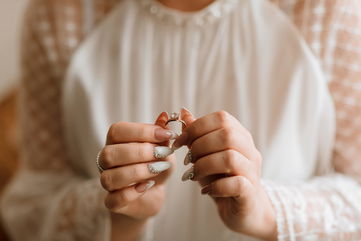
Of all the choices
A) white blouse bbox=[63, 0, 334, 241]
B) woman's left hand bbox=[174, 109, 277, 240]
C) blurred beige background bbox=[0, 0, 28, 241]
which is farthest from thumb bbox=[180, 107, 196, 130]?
blurred beige background bbox=[0, 0, 28, 241]

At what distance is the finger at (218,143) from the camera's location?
0.43 metres

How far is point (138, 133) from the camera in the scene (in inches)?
17.4

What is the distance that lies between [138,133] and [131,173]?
0.04m

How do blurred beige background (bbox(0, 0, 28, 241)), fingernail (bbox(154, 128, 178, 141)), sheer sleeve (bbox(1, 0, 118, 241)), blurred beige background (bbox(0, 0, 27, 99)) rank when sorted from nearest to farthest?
fingernail (bbox(154, 128, 178, 141)) < sheer sleeve (bbox(1, 0, 118, 241)) < blurred beige background (bbox(0, 0, 28, 241)) < blurred beige background (bbox(0, 0, 27, 99))

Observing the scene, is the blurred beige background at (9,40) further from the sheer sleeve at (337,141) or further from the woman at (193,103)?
the sheer sleeve at (337,141)

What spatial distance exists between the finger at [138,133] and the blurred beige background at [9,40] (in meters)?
0.90

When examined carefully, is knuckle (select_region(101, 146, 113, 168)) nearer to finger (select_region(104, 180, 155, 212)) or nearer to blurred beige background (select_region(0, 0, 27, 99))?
finger (select_region(104, 180, 155, 212))

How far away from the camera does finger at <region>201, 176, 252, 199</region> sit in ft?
1.44

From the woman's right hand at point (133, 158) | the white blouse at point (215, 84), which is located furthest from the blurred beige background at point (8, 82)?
the woman's right hand at point (133, 158)

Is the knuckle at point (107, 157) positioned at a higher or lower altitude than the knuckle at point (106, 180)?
higher

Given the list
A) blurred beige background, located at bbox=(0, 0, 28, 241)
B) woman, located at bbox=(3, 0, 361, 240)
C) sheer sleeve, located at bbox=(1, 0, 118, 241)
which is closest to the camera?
woman, located at bbox=(3, 0, 361, 240)

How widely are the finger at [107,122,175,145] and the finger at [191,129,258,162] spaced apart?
1.1 inches

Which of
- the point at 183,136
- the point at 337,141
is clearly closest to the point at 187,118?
the point at 183,136

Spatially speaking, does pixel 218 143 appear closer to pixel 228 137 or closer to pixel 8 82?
pixel 228 137
